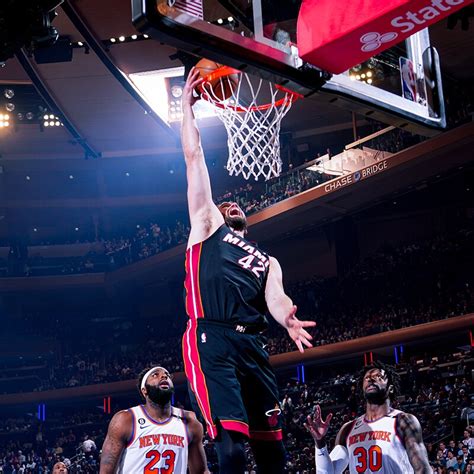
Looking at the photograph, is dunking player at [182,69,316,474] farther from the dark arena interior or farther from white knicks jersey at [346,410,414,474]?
the dark arena interior

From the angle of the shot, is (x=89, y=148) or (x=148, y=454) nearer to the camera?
(x=148, y=454)

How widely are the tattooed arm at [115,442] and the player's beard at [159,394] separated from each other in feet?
0.66

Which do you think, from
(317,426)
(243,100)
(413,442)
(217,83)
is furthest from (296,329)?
(243,100)

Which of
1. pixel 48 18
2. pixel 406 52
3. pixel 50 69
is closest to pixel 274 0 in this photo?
pixel 406 52

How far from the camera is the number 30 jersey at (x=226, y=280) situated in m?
4.42

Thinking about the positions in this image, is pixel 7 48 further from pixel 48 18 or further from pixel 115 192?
pixel 115 192

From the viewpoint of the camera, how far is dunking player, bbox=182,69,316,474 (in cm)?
417

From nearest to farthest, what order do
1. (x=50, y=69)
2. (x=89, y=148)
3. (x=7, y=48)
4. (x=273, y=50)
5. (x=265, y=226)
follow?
(x=273, y=50), (x=7, y=48), (x=50, y=69), (x=265, y=226), (x=89, y=148)

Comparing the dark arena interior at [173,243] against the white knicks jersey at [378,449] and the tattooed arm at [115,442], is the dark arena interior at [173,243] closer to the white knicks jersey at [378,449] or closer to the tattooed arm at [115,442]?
the white knicks jersey at [378,449]

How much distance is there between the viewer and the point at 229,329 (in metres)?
4.36

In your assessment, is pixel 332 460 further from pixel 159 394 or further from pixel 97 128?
pixel 97 128

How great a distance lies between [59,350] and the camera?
30.5 meters

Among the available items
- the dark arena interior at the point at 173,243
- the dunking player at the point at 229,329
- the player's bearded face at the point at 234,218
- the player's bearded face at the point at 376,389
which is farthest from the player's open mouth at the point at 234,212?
the dark arena interior at the point at 173,243

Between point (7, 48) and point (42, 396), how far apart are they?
19.7 meters
